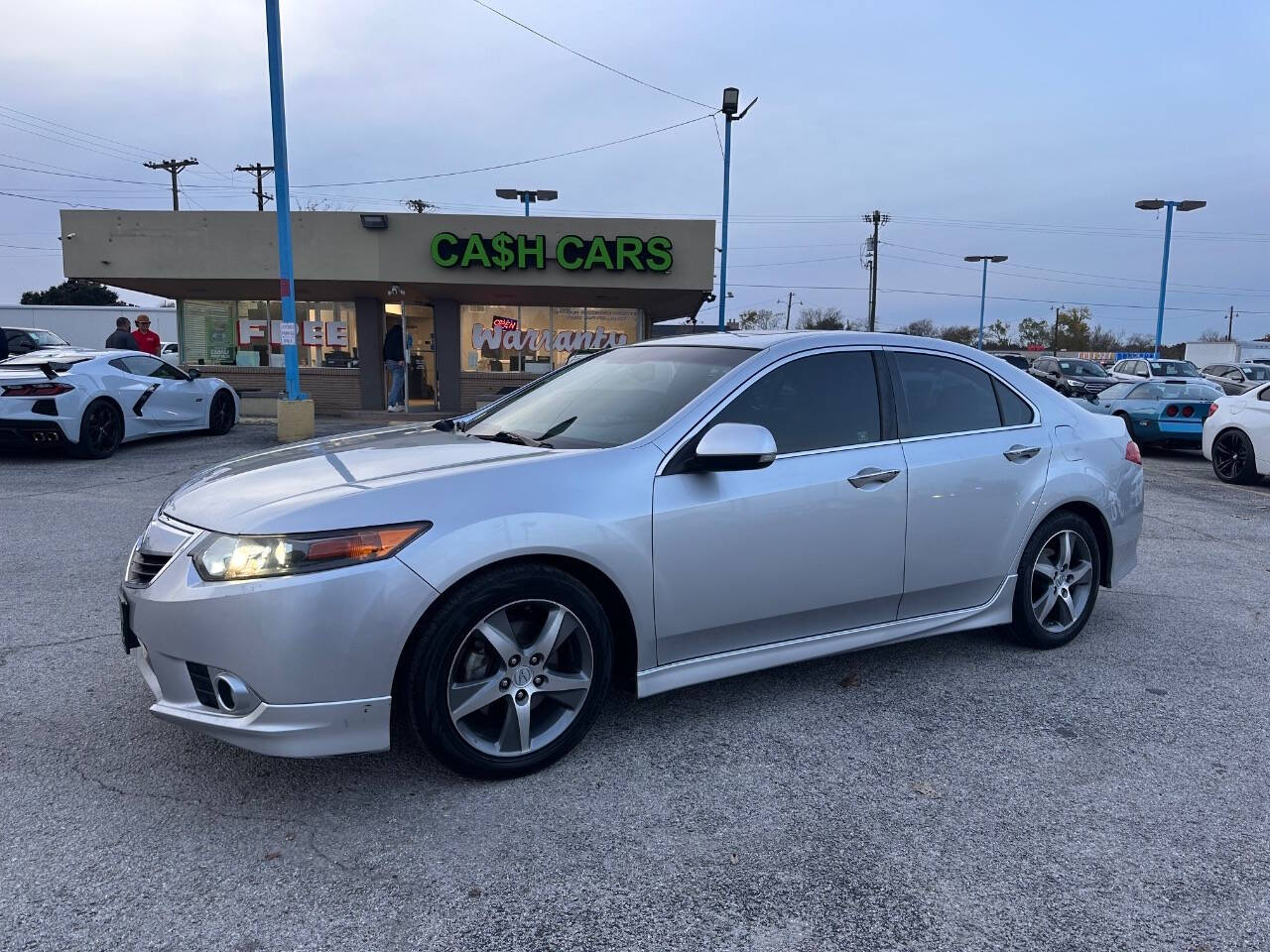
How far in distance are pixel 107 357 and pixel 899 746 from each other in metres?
11.4

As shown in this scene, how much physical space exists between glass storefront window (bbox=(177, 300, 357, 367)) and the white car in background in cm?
1730

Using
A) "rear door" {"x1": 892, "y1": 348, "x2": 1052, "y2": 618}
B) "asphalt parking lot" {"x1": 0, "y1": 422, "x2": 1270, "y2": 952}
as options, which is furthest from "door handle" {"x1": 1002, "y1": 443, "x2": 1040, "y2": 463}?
"asphalt parking lot" {"x1": 0, "y1": 422, "x2": 1270, "y2": 952}

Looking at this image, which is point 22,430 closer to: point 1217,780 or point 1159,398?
point 1217,780

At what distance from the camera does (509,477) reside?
10.0 feet

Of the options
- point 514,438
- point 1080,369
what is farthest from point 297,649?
point 1080,369

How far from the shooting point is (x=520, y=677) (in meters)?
3.01

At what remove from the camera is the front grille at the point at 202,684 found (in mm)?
2768

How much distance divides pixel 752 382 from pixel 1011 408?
159 cm

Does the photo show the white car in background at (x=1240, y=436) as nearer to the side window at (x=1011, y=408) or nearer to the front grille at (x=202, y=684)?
the side window at (x=1011, y=408)

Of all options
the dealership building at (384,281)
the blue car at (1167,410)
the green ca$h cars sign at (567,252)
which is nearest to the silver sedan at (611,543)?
the blue car at (1167,410)

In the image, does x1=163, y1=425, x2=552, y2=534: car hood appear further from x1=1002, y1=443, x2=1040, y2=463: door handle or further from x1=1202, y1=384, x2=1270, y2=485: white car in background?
x1=1202, y1=384, x2=1270, y2=485: white car in background

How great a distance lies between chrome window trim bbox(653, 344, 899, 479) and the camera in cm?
334

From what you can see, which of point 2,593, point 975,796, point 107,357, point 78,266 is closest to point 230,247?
point 78,266

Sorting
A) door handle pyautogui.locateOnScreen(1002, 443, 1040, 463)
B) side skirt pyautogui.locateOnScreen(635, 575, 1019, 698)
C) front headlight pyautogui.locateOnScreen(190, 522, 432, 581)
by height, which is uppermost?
door handle pyautogui.locateOnScreen(1002, 443, 1040, 463)
